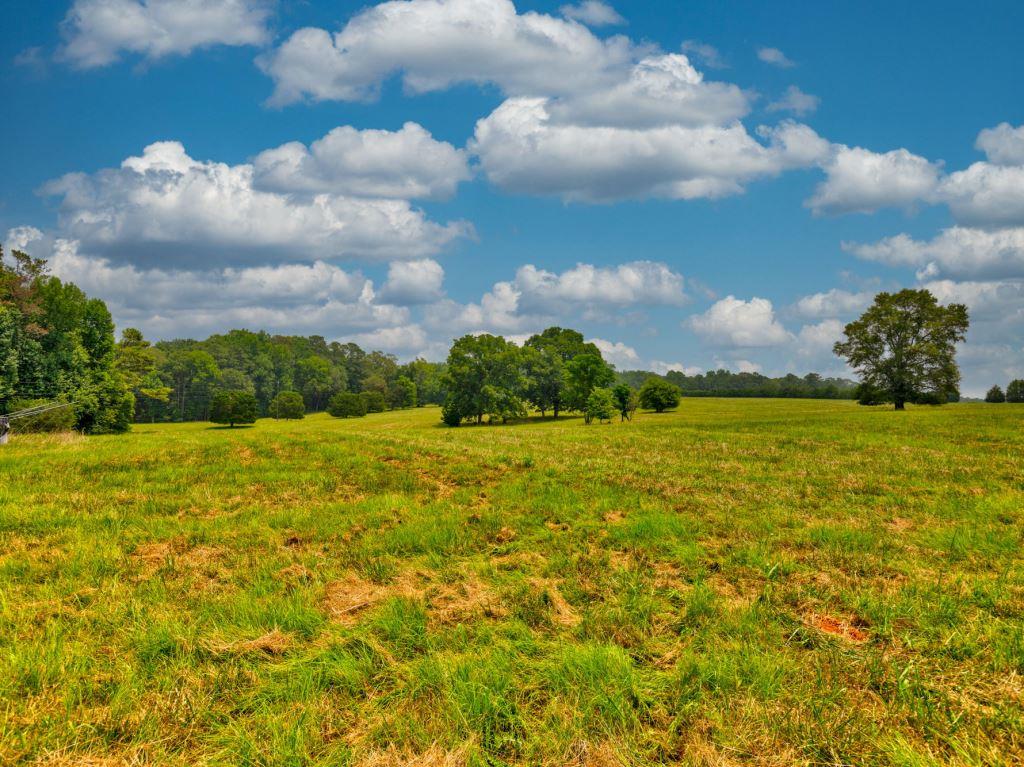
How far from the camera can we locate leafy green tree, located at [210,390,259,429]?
104 metres

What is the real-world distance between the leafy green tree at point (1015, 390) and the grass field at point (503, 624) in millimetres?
130973

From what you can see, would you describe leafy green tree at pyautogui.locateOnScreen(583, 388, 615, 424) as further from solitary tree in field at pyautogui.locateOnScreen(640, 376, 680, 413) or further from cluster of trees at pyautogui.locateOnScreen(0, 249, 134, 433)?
cluster of trees at pyautogui.locateOnScreen(0, 249, 134, 433)

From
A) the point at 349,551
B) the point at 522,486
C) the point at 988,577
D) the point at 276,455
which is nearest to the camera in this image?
the point at 988,577

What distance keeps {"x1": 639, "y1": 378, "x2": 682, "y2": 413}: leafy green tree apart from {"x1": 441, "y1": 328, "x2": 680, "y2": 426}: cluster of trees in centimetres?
1453

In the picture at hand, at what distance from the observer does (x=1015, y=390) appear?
351 feet

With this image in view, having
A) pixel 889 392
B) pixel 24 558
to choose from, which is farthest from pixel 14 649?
pixel 889 392

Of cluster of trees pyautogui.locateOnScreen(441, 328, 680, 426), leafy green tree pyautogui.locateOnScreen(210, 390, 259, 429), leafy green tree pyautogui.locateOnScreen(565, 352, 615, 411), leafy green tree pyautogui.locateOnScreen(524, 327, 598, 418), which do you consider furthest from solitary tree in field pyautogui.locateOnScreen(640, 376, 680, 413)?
leafy green tree pyautogui.locateOnScreen(210, 390, 259, 429)

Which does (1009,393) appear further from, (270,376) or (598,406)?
(270,376)

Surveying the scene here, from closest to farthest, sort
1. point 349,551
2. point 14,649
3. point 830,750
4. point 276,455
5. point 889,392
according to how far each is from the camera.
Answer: point 830,750 < point 14,649 < point 349,551 < point 276,455 < point 889,392

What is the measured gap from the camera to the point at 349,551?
7.75 metres

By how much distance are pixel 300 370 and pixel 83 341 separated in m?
86.9

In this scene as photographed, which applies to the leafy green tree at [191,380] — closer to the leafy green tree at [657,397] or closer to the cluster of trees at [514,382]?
the cluster of trees at [514,382]

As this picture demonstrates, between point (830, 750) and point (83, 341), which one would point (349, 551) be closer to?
point (830, 750)

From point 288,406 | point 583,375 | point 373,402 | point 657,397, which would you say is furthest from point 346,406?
point 657,397
